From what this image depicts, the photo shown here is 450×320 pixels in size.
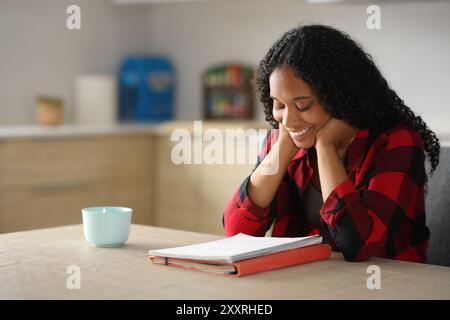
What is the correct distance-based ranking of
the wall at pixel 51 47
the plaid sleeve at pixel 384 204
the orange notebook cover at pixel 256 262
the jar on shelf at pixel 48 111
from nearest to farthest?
1. the orange notebook cover at pixel 256 262
2. the plaid sleeve at pixel 384 204
3. the jar on shelf at pixel 48 111
4. the wall at pixel 51 47

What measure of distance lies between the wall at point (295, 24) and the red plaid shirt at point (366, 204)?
1.83 meters

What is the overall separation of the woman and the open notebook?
13 cm

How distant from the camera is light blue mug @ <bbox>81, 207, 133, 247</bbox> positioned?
1521mm

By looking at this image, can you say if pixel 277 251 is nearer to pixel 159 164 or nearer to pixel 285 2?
pixel 159 164

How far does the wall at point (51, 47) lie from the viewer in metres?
3.93

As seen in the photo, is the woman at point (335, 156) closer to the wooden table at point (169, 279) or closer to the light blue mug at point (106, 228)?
the wooden table at point (169, 279)

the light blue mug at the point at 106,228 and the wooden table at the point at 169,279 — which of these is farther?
the light blue mug at the point at 106,228

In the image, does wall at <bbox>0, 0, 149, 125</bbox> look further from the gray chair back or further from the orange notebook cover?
the orange notebook cover

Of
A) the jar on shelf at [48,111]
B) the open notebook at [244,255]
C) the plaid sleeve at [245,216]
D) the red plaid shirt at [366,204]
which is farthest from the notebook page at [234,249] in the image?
the jar on shelf at [48,111]

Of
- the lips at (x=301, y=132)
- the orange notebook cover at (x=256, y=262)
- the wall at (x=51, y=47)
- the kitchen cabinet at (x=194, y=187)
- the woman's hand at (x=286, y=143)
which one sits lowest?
the kitchen cabinet at (x=194, y=187)

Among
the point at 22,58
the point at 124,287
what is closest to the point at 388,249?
the point at 124,287

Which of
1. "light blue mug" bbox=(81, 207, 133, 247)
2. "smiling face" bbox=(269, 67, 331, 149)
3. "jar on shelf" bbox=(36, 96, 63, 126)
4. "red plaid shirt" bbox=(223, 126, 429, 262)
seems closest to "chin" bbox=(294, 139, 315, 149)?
"smiling face" bbox=(269, 67, 331, 149)

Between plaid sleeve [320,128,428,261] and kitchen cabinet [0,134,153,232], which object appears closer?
plaid sleeve [320,128,428,261]
